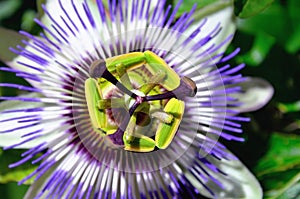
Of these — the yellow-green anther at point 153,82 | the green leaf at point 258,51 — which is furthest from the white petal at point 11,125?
the green leaf at point 258,51

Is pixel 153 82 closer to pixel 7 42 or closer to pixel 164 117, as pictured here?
pixel 164 117

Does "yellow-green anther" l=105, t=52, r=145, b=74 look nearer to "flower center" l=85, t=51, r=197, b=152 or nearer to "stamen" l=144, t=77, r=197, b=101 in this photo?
"flower center" l=85, t=51, r=197, b=152

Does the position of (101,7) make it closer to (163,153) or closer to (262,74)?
(163,153)

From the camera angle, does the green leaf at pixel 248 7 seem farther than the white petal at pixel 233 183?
Yes

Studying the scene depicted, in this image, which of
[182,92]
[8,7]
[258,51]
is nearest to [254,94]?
[182,92]

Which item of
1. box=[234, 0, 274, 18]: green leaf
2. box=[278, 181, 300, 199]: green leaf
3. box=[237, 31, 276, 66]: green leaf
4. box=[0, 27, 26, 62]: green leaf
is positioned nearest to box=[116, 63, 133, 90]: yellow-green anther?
box=[0, 27, 26, 62]: green leaf

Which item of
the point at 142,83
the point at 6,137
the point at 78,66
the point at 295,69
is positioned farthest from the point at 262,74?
the point at 6,137

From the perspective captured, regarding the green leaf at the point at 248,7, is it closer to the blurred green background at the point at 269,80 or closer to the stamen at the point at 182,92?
the blurred green background at the point at 269,80
